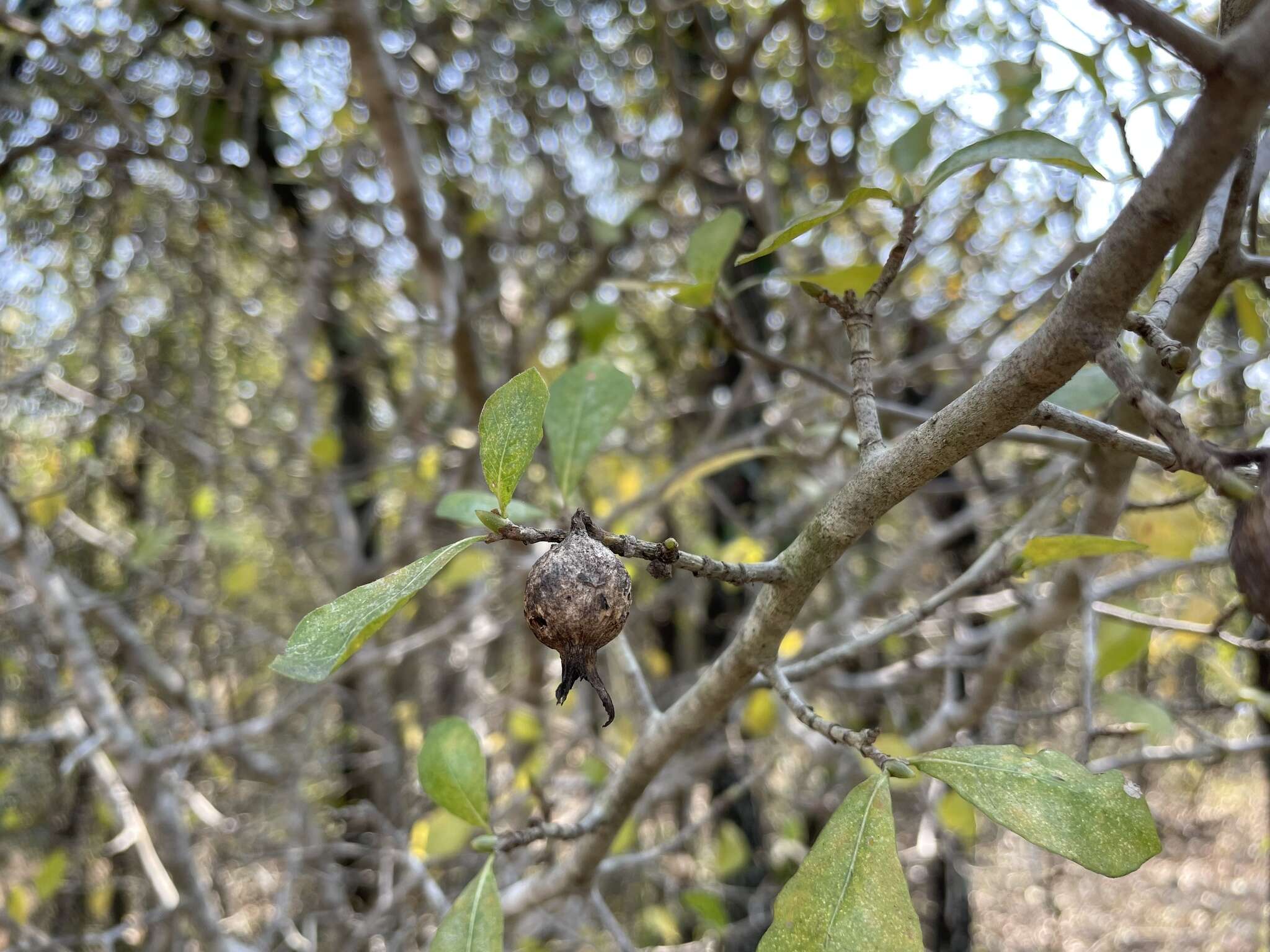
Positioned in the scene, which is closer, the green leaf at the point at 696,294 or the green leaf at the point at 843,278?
the green leaf at the point at 843,278

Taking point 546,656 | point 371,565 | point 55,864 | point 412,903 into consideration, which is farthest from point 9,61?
point 412,903

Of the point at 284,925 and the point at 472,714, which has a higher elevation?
the point at 472,714

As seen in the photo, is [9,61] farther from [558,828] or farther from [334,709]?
[558,828]

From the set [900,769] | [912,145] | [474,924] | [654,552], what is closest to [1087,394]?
[900,769]

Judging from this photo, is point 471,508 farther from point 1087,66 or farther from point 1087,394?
point 1087,66

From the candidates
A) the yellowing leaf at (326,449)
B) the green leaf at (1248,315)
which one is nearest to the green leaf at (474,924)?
the green leaf at (1248,315)

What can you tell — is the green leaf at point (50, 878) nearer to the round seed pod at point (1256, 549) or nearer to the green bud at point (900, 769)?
the green bud at point (900, 769)

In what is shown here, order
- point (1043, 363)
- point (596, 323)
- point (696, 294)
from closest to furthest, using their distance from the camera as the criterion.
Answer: point (1043, 363) → point (696, 294) → point (596, 323)
